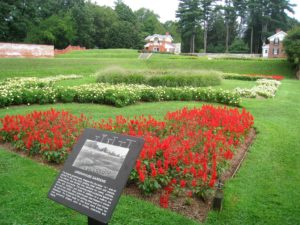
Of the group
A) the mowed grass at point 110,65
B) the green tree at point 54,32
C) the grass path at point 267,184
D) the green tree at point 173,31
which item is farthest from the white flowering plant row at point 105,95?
the green tree at point 173,31

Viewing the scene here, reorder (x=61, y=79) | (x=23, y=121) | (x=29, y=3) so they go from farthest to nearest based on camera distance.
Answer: (x=29, y=3) → (x=61, y=79) → (x=23, y=121)

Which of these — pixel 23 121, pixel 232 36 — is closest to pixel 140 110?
pixel 23 121

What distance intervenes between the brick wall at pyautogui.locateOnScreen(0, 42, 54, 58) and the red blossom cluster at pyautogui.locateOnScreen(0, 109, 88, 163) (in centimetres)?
2233

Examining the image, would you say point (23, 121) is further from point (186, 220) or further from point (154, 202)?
point (186, 220)

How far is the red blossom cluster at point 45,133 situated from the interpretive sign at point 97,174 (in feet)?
8.30

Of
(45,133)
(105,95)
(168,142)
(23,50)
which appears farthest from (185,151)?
(23,50)

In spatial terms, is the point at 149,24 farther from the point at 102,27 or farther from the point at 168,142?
the point at 168,142

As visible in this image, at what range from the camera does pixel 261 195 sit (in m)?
4.42

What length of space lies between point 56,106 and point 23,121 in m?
3.91

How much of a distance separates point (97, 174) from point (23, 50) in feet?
92.3

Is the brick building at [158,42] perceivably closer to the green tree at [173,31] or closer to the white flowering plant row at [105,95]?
the green tree at [173,31]

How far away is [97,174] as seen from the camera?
2.63 meters

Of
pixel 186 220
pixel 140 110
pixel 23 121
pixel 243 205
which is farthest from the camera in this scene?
pixel 140 110

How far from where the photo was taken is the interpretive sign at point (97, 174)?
2.47 metres
